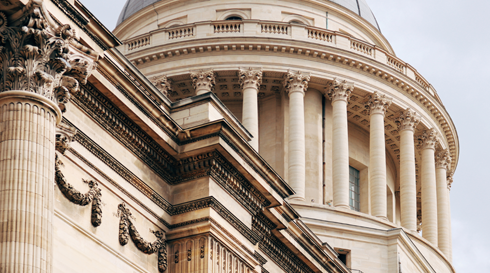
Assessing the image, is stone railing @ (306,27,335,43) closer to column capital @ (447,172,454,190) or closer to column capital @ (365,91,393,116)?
column capital @ (365,91,393,116)

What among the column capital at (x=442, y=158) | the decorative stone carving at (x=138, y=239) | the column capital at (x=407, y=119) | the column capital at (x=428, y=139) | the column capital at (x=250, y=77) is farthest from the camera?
the column capital at (x=442, y=158)

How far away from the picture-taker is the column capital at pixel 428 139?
6425 cm

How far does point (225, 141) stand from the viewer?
90.5 ft

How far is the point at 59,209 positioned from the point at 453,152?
163 ft

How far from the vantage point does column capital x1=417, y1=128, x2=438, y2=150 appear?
211 feet

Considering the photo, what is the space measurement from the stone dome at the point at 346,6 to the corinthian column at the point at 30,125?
147ft

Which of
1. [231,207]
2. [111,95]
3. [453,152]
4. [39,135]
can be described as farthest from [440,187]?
[39,135]

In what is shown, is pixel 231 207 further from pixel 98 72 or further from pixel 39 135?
pixel 39 135

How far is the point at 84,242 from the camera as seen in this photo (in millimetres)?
23859

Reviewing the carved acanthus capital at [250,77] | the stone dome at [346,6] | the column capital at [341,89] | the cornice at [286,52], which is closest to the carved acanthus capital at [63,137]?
the carved acanthus capital at [250,77]

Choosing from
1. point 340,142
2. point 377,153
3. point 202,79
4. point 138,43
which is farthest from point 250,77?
point 377,153

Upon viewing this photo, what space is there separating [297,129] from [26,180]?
37746 mm

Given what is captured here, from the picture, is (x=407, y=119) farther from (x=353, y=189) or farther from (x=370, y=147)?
(x=353, y=189)

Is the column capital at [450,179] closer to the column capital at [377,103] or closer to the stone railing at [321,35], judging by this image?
the column capital at [377,103]
